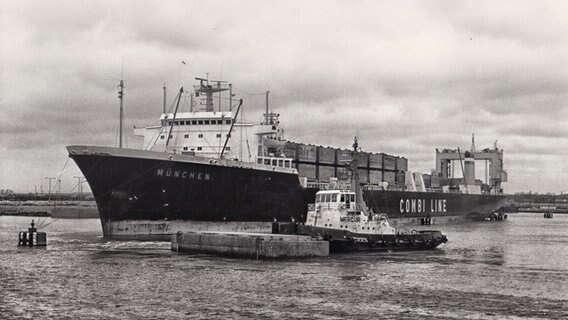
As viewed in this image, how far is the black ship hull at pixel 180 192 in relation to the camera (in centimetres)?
3897

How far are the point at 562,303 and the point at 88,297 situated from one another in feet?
50.1

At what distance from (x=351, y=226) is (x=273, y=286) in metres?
12.9

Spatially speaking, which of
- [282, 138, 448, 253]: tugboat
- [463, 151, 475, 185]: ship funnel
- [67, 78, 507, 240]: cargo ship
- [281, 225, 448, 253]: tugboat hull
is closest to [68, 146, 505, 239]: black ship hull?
[67, 78, 507, 240]: cargo ship

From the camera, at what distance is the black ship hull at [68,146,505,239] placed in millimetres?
38969

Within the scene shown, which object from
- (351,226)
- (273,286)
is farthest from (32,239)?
(273,286)

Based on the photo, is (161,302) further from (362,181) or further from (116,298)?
(362,181)

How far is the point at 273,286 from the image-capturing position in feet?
78.4

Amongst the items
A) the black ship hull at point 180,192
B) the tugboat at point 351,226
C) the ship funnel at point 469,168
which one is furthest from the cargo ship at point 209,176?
the ship funnel at point 469,168

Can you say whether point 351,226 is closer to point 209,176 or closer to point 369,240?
point 369,240

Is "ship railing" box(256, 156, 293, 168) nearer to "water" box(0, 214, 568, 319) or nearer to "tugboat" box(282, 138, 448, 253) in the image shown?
"tugboat" box(282, 138, 448, 253)

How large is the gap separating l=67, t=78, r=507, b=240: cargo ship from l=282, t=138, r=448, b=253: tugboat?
4.80 meters

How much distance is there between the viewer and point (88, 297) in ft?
70.0

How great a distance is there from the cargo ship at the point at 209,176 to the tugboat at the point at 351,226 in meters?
4.80

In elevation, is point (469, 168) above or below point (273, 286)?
above
